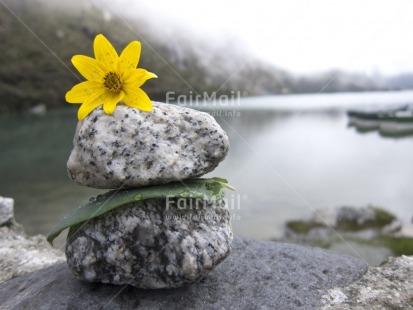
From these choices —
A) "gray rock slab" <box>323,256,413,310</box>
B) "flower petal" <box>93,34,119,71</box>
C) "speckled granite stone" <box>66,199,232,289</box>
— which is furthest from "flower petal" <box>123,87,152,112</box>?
"gray rock slab" <box>323,256,413,310</box>

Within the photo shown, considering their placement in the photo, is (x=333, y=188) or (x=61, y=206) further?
(x=333, y=188)

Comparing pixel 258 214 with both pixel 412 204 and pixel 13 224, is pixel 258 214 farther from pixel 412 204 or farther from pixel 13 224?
pixel 13 224

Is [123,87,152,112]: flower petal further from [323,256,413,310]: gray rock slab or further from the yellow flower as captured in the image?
[323,256,413,310]: gray rock slab

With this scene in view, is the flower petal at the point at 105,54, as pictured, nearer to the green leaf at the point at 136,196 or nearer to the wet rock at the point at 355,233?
the green leaf at the point at 136,196

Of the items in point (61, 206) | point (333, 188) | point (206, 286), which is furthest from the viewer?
point (333, 188)

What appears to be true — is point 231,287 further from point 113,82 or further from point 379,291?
point 113,82

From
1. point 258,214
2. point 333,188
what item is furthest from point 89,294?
point 333,188
